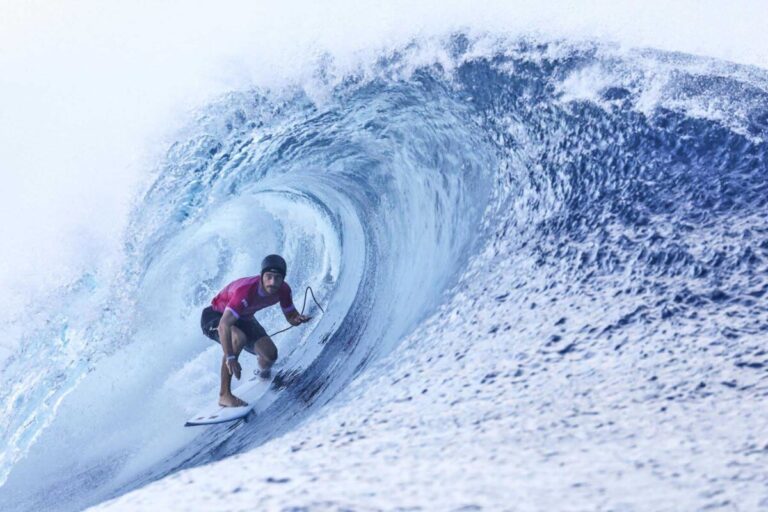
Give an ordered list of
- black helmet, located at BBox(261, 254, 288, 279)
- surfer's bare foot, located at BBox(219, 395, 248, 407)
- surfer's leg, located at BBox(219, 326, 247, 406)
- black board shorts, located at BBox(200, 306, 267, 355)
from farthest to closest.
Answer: black board shorts, located at BBox(200, 306, 267, 355)
surfer's bare foot, located at BBox(219, 395, 248, 407)
surfer's leg, located at BBox(219, 326, 247, 406)
black helmet, located at BBox(261, 254, 288, 279)

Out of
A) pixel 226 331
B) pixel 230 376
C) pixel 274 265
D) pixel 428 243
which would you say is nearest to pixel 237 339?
pixel 226 331

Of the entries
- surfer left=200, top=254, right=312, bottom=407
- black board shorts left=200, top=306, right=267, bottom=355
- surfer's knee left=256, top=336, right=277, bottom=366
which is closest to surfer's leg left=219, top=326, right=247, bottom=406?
surfer left=200, top=254, right=312, bottom=407

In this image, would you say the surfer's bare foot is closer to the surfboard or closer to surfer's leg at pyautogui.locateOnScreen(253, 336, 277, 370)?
the surfboard

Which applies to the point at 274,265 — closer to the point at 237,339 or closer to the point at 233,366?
the point at 237,339

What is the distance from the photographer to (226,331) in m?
4.69

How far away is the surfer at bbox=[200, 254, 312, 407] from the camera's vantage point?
4.68 meters

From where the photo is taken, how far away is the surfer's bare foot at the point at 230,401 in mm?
4883

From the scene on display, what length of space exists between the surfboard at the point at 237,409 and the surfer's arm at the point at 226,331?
527mm

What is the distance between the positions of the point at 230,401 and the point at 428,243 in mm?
1979

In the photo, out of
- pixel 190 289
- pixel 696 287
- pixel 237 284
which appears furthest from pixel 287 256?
pixel 696 287

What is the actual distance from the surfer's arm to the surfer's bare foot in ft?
1.35

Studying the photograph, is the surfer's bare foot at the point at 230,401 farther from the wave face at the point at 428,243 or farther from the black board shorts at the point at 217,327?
the black board shorts at the point at 217,327

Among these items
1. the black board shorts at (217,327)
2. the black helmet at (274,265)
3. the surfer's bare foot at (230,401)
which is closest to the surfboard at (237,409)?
the surfer's bare foot at (230,401)

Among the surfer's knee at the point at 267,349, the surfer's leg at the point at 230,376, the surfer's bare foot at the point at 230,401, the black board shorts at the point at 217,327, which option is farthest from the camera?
the surfer's knee at the point at 267,349
